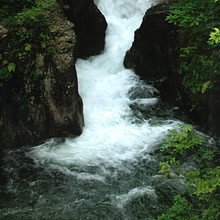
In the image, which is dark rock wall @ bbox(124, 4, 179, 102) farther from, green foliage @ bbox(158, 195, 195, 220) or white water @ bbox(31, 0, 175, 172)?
green foliage @ bbox(158, 195, 195, 220)

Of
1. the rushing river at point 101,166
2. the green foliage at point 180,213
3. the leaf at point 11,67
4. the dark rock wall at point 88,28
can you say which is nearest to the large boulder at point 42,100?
the leaf at point 11,67

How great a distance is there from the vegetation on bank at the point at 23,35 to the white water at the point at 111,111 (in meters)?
2.20

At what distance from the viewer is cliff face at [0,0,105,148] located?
6.32 metres

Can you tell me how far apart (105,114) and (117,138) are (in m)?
1.49

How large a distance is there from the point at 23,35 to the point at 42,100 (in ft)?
5.71

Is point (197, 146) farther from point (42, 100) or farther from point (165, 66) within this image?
point (165, 66)

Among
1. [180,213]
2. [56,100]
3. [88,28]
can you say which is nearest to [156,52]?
[88,28]

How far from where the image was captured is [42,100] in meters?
6.55

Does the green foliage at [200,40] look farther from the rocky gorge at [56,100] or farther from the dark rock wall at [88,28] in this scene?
the dark rock wall at [88,28]

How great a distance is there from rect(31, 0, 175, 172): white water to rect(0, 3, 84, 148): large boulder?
0.49 metres

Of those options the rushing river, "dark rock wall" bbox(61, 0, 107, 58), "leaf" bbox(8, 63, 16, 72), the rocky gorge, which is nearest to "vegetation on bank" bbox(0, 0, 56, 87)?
"leaf" bbox(8, 63, 16, 72)

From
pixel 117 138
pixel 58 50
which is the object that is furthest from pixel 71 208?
pixel 58 50

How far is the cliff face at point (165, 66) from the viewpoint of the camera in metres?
7.11

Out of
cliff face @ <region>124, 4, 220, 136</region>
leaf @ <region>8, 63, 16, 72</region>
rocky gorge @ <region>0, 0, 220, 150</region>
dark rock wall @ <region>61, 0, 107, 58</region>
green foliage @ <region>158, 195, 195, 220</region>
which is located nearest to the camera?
green foliage @ <region>158, 195, 195, 220</region>
